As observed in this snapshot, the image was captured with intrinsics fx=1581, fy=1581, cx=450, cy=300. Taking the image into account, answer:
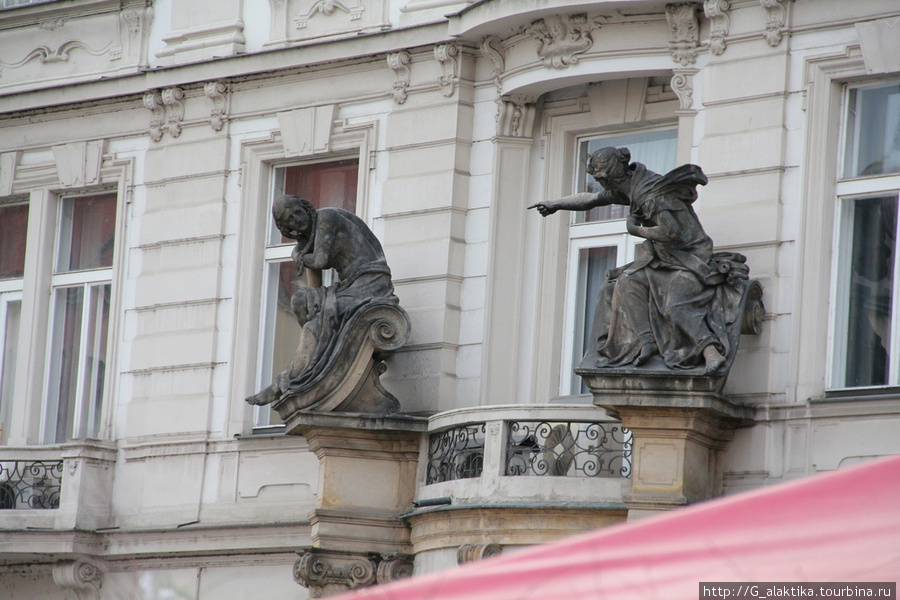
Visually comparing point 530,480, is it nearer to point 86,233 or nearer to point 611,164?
point 611,164

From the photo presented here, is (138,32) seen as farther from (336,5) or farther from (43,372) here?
(43,372)

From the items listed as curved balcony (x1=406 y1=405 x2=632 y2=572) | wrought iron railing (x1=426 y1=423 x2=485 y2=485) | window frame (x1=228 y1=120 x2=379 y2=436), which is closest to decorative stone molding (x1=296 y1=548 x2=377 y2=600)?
curved balcony (x1=406 y1=405 x2=632 y2=572)

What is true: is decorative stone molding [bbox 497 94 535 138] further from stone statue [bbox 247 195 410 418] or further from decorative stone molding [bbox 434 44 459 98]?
stone statue [bbox 247 195 410 418]

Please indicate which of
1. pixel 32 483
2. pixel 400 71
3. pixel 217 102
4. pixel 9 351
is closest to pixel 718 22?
pixel 400 71

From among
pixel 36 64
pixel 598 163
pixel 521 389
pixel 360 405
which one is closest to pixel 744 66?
pixel 598 163

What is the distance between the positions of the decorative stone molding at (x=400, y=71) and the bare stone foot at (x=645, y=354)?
3.83m

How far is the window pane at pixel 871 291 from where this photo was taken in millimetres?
11305

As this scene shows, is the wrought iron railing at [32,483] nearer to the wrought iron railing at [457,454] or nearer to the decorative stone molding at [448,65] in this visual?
the wrought iron railing at [457,454]

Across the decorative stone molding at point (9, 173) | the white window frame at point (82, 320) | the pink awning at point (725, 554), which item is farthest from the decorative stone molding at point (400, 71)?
the pink awning at point (725, 554)

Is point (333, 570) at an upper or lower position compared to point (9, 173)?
lower

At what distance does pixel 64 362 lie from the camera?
15.9m

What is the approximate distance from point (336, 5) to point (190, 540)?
5012 millimetres

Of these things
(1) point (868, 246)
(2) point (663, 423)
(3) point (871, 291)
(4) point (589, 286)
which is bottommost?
(2) point (663, 423)

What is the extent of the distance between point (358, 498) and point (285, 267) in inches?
105
